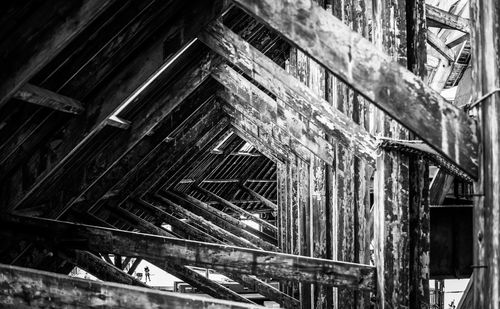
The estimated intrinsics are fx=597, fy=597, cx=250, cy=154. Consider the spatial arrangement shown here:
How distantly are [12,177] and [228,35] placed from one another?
7.73ft

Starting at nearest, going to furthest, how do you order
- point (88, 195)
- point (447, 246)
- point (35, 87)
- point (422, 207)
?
1. point (422, 207)
2. point (35, 87)
3. point (447, 246)
4. point (88, 195)

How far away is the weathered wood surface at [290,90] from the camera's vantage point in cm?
409

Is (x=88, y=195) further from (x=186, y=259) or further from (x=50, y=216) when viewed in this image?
(x=186, y=259)

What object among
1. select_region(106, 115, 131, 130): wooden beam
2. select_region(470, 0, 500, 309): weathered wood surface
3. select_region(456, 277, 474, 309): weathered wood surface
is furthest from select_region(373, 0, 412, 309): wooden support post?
select_region(106, 115, 131, 130): wooden beam

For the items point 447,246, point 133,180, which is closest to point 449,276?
point 447,246

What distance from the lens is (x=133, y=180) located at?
957cm

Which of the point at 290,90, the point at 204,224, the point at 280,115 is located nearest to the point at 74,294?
the point at 290,90

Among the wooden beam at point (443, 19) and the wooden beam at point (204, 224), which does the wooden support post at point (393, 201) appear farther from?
the wooden beam at point (204, 224)

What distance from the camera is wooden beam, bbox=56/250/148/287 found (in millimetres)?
5887

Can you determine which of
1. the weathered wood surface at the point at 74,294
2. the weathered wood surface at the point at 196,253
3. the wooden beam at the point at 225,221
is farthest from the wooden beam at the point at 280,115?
the wooden beam at the point at 225,221

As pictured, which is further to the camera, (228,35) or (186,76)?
(186,76)

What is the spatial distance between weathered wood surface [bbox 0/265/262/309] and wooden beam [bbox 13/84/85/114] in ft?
5.58

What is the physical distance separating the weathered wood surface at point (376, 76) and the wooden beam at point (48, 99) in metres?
2.29

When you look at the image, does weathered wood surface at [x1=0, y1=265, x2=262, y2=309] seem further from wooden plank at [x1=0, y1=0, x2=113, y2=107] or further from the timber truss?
wooden plank at [x1=0, y1=0, x2=113, y2=107]
